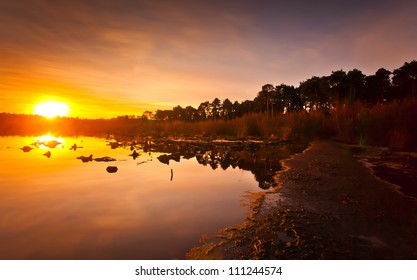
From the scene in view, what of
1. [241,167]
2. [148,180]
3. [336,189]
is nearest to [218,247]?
[336,189]

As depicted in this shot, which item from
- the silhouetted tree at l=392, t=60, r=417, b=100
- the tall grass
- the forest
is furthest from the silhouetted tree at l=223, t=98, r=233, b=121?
the tall grass

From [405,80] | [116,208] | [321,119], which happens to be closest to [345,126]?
[321,119]

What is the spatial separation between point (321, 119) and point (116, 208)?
16.0m

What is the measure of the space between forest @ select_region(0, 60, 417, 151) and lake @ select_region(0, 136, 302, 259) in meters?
7.55

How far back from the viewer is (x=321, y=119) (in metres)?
17.0

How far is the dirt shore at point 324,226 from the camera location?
7.83 ft

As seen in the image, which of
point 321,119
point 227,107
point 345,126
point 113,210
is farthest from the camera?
→ point 227,107

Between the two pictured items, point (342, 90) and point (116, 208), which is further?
point (342, 90)

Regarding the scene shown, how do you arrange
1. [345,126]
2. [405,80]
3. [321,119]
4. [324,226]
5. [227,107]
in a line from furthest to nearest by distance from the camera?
[227,107] < [405,80] < [321,119] < [345,126] < [324,226]

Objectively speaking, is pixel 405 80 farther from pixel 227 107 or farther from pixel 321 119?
pixel 227 107

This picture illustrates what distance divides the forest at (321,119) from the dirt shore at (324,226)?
782 cm

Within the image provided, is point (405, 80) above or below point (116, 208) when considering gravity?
above

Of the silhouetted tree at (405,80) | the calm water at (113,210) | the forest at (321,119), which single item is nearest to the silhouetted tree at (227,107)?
the forest at (321,119)

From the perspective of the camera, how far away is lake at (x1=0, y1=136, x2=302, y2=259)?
2.54m
